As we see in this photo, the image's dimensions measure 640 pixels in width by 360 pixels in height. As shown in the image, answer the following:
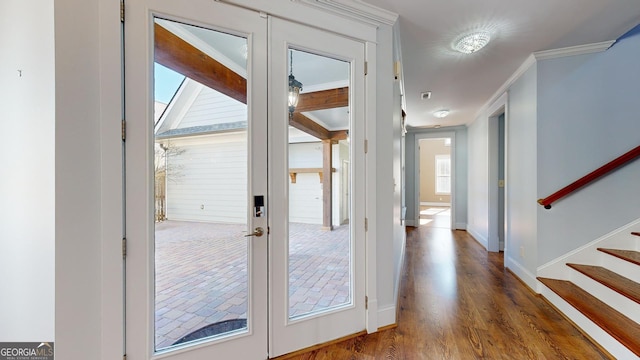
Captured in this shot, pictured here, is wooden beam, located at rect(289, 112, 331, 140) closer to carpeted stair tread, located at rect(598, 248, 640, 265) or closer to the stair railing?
the stair railing

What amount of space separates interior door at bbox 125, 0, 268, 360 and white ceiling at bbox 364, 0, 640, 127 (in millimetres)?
1215

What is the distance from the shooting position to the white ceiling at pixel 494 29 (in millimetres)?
1938

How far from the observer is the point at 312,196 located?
2.39 m

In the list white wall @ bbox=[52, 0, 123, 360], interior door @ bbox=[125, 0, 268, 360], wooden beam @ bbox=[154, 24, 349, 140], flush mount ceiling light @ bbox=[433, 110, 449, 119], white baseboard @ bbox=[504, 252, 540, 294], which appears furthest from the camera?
flush mount ceiling light @ bbox=[433, 110, 449, 119]

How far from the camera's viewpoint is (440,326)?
2.10m

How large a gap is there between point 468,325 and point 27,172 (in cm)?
316

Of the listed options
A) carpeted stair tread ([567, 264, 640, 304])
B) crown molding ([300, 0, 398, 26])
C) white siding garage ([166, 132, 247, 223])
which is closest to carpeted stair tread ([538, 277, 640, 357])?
carpeted stair tread ([567, 264, 640, 304])

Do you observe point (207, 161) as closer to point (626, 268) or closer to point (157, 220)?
point (157, 220)

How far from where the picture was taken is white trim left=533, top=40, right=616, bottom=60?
2.48 meters

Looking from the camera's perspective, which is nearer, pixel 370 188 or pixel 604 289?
pixel 370 188

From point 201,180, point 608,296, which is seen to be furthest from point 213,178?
point 608,296

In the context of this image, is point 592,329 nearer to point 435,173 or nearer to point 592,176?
point 592,176

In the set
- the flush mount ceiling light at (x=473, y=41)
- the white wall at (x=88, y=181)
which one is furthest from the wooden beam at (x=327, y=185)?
the flush mount ceiling light at (x=473, y=41)

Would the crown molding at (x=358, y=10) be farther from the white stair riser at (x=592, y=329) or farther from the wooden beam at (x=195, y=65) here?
the white stair riser at (x=592, y=329)
